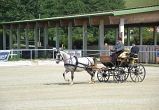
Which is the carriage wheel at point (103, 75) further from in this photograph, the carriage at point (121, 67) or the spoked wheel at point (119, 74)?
the spoked wheel at point (119, 74)

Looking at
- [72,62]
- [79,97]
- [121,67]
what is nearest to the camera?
[79,97]

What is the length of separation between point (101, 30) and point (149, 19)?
525cm

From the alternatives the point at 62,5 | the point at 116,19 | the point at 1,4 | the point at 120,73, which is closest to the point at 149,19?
the point at 116,19

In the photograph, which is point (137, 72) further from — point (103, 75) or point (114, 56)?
point (103, 75)

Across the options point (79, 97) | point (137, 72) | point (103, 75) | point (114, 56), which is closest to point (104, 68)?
point (103, 75)

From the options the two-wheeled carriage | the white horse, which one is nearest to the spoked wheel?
the two-wheeled carriage

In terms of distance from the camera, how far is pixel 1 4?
60219 mm

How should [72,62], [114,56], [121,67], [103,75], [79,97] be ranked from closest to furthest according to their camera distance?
[79,97] < [72,62] < [114,56] < [121,67] < [103,75]

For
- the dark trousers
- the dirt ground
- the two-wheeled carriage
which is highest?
the dark trousers

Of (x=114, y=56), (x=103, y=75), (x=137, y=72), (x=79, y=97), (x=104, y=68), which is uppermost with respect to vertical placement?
(x=114, y=56)

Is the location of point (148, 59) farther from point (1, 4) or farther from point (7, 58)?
point (1, 4)

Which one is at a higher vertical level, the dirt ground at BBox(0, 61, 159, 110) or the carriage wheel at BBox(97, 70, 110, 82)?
the carriage wheel at BBox(97, 70, 110, 82)

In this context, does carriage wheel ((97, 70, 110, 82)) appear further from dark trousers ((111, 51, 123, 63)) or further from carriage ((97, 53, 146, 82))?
dark trousers ((111, 51, 123, 63))

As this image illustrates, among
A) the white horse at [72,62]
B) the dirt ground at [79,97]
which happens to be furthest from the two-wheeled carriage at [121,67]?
the dirt ground at [79,97]
